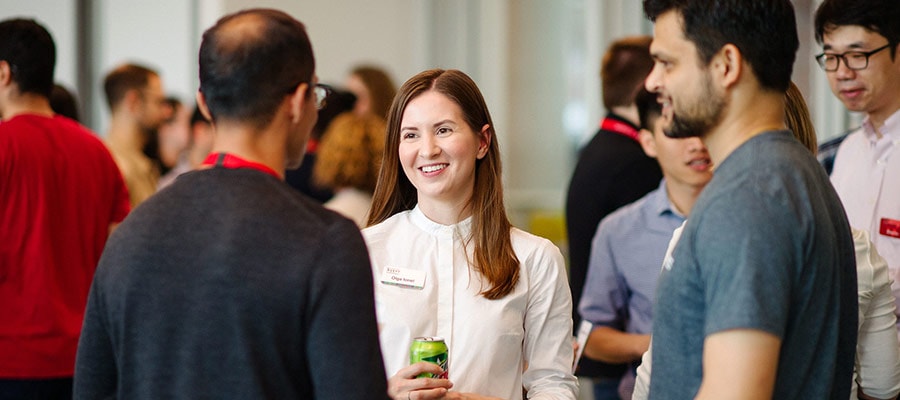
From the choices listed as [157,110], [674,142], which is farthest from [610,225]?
[157,110]

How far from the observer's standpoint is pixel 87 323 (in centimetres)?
164

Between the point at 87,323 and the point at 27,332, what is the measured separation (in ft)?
5.91

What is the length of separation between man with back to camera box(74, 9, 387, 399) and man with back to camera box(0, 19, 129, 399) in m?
1.82

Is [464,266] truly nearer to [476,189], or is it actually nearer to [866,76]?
[476,189]

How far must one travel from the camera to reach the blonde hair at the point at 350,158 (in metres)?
4.26

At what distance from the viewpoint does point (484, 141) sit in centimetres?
238

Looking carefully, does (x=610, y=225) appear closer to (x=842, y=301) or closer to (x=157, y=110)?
(x=842, y=301)

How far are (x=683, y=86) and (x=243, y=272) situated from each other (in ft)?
2.57

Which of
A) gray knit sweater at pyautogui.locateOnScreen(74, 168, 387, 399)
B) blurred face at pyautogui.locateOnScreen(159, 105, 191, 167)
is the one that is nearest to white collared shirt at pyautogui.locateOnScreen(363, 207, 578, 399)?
gray knit sweater at pyautogui.locateOnScreen(74, 168, 387, 399)

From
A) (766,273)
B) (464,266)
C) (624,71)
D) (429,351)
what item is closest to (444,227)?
(464,266)

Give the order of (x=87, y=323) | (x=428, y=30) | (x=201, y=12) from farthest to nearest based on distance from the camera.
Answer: (x=428, y=30) → (x=201, y=12) → (x=87, y=323)

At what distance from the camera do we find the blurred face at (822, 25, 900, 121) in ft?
9.11

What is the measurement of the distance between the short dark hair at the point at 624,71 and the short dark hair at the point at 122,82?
254cm

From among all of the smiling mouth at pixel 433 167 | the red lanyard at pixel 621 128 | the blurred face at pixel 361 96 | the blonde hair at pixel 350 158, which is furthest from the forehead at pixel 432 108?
the blurred face at pixel 361 96
